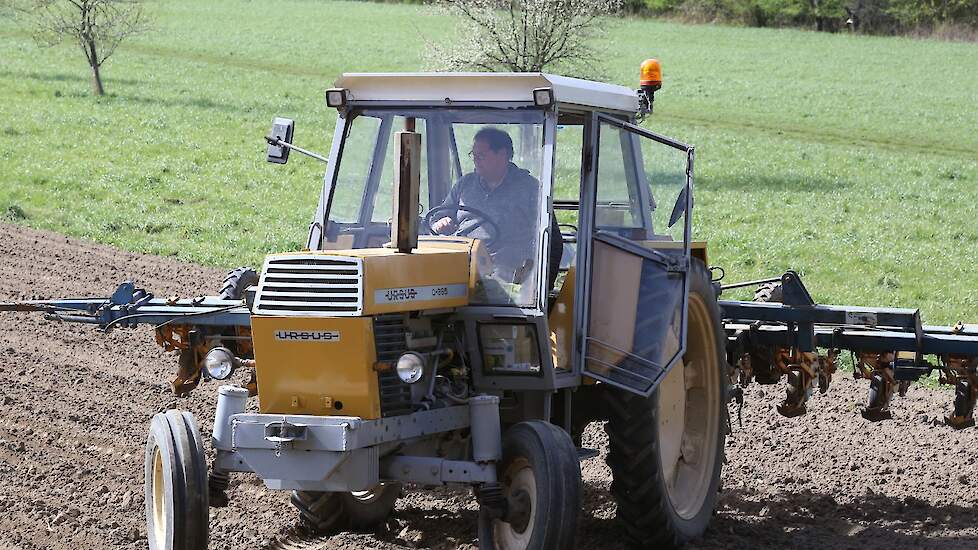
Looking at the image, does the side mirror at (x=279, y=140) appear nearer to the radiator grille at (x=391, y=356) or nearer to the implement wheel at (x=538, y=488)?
the radiator grille at (x=391, y=356)

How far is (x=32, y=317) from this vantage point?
1202 cm

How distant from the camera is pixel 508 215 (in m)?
6.25

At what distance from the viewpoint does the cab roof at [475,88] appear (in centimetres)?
616

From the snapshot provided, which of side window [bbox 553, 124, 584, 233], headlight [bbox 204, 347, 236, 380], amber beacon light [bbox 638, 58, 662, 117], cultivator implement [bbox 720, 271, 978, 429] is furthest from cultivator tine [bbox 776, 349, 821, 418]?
headlight [bbox 204, 347, 236, 380]

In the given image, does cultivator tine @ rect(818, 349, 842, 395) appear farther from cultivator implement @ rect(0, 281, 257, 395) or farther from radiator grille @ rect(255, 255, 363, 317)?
radiator grille @ rect(255, 255, 363, 317)

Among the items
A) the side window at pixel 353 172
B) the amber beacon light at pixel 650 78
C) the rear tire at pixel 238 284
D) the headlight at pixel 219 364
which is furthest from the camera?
the rear tire at pixel 238 284

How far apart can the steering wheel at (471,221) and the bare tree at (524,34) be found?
62.1ft

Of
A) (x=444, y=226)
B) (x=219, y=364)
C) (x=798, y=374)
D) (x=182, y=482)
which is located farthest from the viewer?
(x=798, y=374)

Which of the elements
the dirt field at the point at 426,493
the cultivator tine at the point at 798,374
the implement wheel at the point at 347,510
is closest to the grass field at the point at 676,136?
the dirt field at the point at 426,493

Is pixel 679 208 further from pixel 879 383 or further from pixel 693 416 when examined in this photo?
pixel 879 383

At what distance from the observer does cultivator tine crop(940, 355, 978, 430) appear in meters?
7.66

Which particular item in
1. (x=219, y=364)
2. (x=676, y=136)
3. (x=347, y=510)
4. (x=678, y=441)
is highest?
(x=219, y=364)

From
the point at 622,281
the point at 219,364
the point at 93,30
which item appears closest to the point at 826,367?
the point at 622,281

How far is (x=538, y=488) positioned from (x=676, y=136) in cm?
2317
